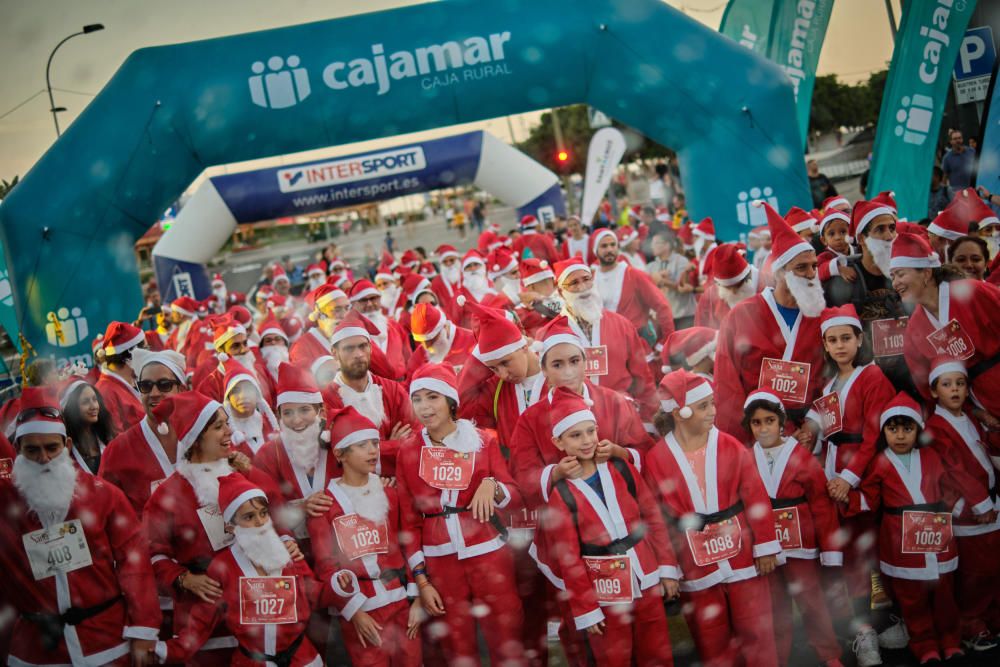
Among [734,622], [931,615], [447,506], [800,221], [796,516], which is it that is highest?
[800,221]

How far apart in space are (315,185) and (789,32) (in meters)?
10.5

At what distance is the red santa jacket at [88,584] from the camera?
11.3 ft

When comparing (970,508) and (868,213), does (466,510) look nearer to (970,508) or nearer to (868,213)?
(970,508)

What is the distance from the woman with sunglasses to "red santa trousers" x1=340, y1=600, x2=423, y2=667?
187 centimetres

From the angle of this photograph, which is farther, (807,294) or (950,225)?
(950,225)

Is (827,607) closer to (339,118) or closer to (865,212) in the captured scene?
(865,212)

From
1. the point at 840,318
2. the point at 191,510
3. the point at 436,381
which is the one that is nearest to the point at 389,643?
the point at 191,510

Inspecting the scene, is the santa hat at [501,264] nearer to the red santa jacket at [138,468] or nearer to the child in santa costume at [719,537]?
the red santa jacket at [138,468]

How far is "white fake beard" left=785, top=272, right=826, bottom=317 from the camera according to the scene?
4340mm

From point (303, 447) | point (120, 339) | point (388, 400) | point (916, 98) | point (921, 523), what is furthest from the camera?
point (916, 98)

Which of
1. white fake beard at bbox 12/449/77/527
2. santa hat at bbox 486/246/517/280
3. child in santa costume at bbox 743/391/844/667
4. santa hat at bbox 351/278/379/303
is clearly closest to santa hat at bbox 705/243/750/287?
child in santa costume at bbox 743/391/844/667

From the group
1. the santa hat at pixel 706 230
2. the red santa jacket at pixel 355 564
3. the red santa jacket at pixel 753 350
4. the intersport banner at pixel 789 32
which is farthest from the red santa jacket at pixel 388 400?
the intersport banner at pixel 789 32

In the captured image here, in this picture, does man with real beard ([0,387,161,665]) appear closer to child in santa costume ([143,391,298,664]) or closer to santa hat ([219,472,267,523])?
child in santa costume ([143,391,298,664])

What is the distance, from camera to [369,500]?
12.4 ft
